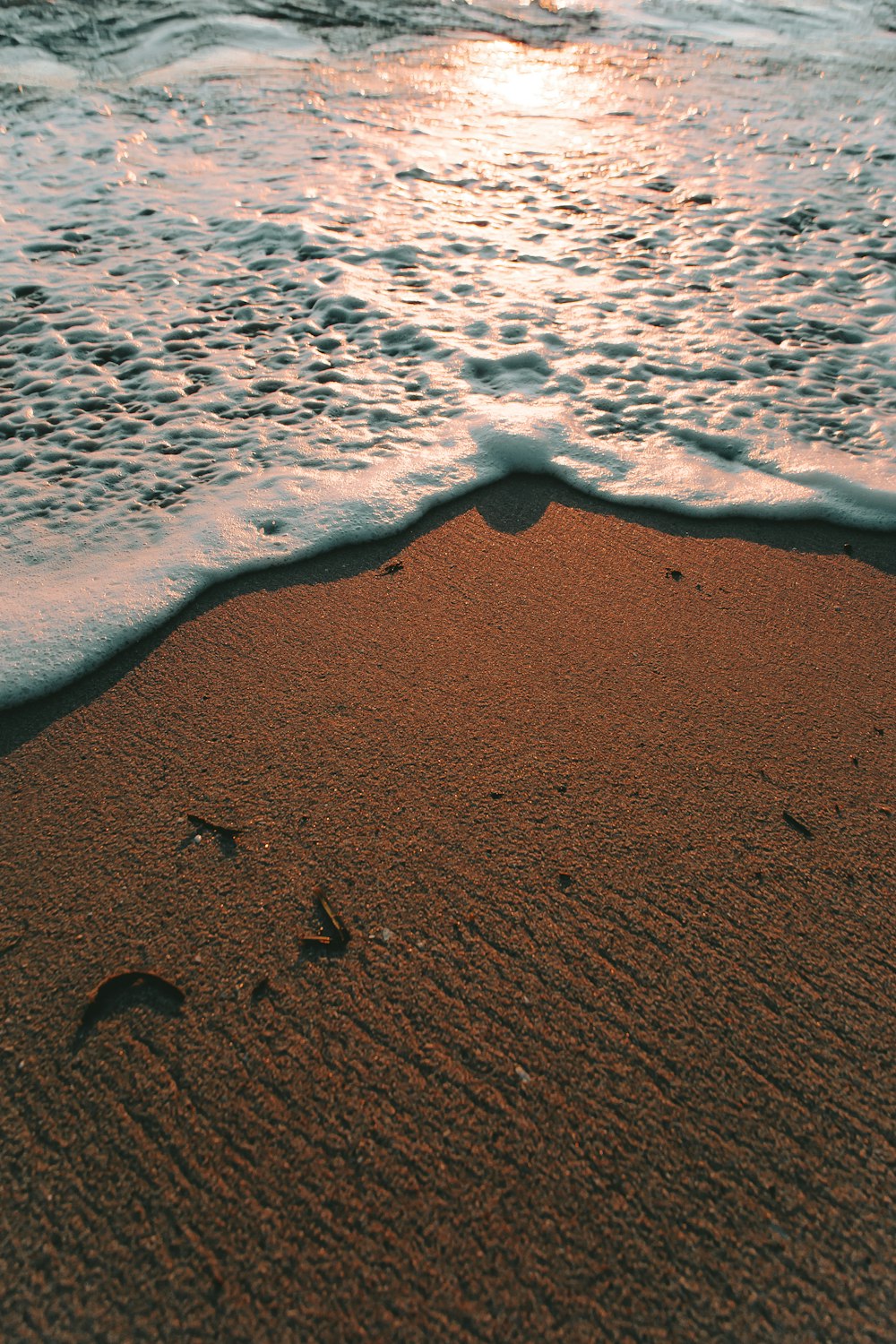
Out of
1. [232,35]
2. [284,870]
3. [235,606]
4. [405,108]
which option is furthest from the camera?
[232,35]

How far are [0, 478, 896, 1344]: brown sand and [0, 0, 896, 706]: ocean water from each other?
1.54 feet

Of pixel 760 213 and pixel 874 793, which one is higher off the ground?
pixel 760 213

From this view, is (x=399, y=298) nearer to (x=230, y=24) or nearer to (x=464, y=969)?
(x=464, y=969)

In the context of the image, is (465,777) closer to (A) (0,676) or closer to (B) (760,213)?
(A) (0,676)

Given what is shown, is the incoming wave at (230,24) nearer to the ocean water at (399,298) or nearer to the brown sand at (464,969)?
the ocean water at (399,298)

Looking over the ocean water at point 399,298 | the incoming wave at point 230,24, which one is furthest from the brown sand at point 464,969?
the incoming wave at point 230,24

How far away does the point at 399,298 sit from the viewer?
364cm

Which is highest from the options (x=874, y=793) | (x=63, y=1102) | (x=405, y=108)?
(x=405, y=108)

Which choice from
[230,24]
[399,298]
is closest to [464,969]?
[399,298]

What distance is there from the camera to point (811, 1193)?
1.21 m

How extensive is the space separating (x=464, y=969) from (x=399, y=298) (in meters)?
3.07

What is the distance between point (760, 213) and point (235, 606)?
12.5ft

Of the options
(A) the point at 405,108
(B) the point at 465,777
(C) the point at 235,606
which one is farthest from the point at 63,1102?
(A) the point at 405,108

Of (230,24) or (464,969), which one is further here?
(230,24)
